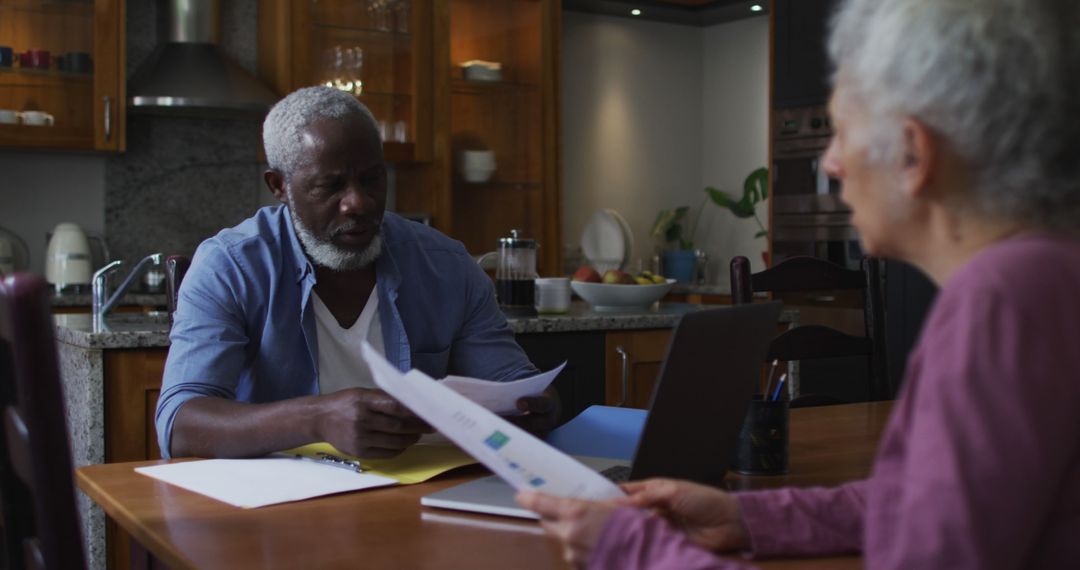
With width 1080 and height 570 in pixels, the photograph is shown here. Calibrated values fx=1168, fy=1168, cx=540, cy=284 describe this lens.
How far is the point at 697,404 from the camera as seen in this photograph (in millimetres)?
1151

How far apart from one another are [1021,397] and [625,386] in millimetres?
2633

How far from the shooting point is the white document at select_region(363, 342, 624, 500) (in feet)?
3.02

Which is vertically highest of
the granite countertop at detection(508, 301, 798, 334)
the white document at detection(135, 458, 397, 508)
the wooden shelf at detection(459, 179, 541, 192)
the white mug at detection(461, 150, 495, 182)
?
the white mug at detection(461, 150, 495, 182)

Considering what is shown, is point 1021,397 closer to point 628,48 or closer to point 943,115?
point 943,115

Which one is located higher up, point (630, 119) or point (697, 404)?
point (630, 119)

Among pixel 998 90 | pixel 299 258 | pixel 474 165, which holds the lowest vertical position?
pixel 299 258

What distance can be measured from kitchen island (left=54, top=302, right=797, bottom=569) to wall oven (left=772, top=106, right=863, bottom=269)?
1943 mm

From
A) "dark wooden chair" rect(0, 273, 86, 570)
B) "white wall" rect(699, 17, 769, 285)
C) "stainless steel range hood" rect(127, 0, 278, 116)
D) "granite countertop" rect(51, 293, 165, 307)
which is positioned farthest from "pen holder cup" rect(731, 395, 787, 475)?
"white wall" rect(699, 17, 769, 285)

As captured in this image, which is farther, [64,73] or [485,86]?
[485,86]

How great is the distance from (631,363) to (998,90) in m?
2.60

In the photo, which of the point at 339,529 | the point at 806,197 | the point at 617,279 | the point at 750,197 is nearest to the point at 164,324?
the point at 617,279

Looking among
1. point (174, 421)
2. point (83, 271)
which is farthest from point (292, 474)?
point (83, 271)

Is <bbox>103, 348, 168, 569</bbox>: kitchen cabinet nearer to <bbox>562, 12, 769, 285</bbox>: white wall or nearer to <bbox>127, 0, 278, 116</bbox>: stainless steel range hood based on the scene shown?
<bbox>127, 0, 278, 116</bbox>: stainless steel range hood

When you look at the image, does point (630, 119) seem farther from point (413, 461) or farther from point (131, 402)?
point (413, 461)
